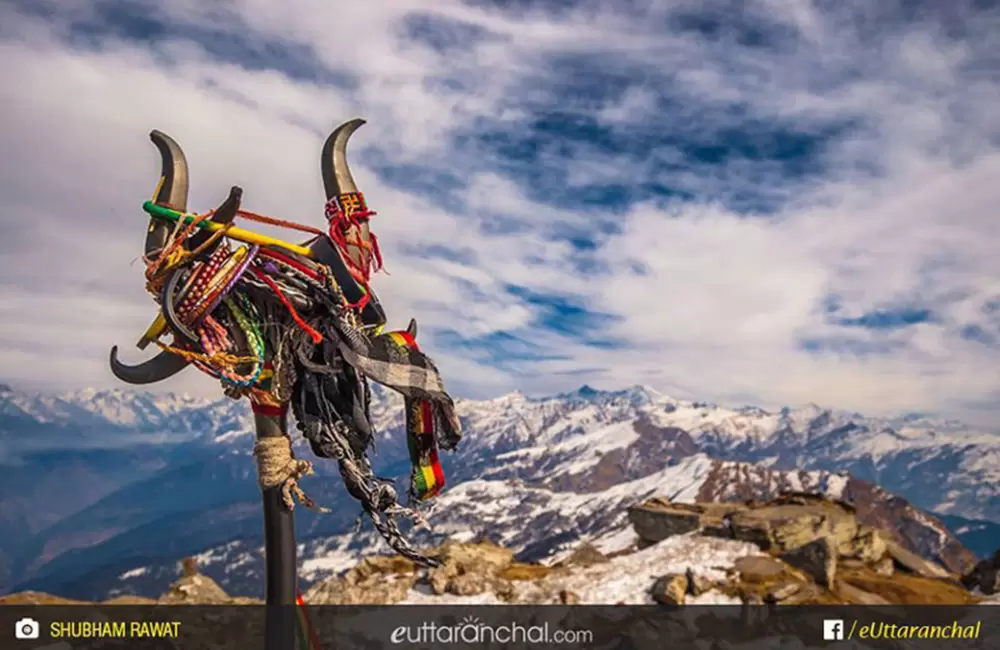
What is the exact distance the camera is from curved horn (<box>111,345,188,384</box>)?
5.07 metres

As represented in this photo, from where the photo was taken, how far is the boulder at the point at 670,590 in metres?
15.3

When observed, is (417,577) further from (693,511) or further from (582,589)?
(693,511)

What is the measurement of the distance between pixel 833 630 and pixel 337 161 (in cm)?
1430

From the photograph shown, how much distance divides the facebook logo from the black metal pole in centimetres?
1258

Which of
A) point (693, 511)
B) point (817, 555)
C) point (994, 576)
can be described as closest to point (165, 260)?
point (817, 555)

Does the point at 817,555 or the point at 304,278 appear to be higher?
the point at 304,278

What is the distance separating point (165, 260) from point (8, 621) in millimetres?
7857

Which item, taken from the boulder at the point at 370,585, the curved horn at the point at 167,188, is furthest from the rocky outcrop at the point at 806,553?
the curved horn at the point at 167,188

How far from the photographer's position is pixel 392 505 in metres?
5.13

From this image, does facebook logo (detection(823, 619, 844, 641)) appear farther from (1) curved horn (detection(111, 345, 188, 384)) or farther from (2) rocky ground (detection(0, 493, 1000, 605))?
(1) curved horn (detection(111, 345, 188, 384))

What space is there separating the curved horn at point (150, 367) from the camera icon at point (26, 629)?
5.42 m

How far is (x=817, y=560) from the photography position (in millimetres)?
17188

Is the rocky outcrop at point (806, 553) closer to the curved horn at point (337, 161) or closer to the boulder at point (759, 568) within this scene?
the boulder at point (759, 568)

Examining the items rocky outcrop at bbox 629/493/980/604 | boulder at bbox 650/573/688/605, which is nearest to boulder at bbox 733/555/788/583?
rocky outcrop at bbox 629/493/980/604
